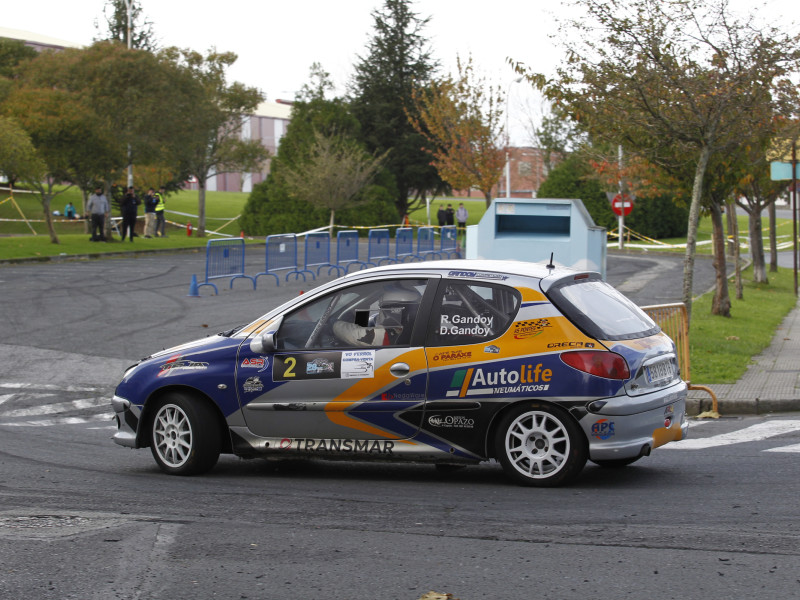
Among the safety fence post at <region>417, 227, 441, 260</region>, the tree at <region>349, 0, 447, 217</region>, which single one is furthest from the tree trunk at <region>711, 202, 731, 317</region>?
the tree at <region>349, 0, 447, 217</region>

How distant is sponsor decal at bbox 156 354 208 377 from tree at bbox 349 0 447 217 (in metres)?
56.4

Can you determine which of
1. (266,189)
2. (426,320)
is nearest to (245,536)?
(426,320)

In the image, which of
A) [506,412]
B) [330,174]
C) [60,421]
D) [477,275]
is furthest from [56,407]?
[330,174]

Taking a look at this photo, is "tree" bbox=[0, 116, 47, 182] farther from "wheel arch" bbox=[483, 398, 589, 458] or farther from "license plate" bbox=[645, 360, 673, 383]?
"license plate" bbox=[645, 360, 673, 383]

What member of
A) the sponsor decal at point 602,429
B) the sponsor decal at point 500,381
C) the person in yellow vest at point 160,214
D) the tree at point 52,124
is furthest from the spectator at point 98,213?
the sponsor decal at point 602,429

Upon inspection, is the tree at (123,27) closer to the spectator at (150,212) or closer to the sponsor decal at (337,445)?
the spectator at (150,212)

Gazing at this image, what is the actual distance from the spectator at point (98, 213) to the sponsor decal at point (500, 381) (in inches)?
1278

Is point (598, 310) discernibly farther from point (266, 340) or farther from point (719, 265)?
point (719, 265)

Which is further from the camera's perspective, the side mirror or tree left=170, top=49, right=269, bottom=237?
tree left=170, top=49, right=269, bottom=237

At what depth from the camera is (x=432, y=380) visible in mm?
7113

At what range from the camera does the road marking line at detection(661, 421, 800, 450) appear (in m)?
9.14

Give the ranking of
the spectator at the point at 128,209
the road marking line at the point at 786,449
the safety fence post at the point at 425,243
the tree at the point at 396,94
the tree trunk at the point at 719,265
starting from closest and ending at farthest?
the road marking line at the point at 786,449
the tree trunk at the point at 719,265
the safety fence post at the point at 425,243
the spectator at the point at 128,209
the tree at the point at 396,94

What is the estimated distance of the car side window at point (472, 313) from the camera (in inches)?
278

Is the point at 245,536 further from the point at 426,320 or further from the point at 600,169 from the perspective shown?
the point at 600,169
